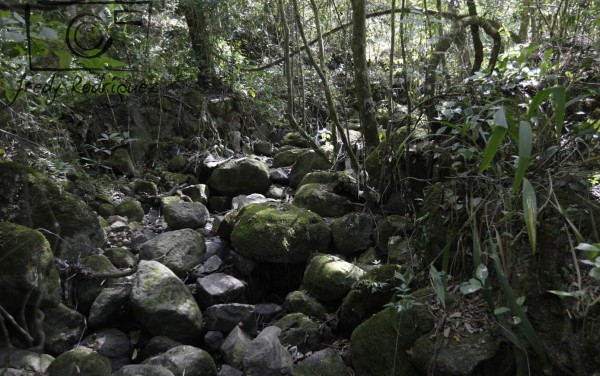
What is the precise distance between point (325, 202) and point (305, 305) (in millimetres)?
1568

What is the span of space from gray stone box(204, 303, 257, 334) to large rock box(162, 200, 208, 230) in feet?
5.73

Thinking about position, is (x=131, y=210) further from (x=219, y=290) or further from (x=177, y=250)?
(x=219, y=290)

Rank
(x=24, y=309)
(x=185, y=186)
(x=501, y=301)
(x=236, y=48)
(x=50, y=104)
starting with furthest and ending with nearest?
1. (x=236, y=48)
2. (x=185, y=186)
3. (x=50, y=104)
4. (x=24, y=309)
5. (x=501, y=301)

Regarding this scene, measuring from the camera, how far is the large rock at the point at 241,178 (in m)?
6.70

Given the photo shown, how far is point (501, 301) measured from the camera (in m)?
2.43

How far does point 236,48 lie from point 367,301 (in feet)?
21.5

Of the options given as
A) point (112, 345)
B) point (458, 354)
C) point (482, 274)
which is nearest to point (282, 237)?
point (112, 345)

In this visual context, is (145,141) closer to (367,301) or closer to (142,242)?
(142,242)

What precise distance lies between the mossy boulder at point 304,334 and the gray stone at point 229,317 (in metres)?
0.39

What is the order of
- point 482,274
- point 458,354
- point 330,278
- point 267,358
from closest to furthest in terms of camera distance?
1. point 482,274
2. point 458,354
3. point 267,358
4. point 330,278

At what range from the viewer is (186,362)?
3.48 m

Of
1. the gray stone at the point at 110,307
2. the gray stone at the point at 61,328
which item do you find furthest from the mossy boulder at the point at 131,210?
the gray stone at the point at 61,328

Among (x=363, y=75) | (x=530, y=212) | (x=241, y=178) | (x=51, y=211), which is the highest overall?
(x=363, y=75)

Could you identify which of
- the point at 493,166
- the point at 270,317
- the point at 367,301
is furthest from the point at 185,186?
the point at 493,166
